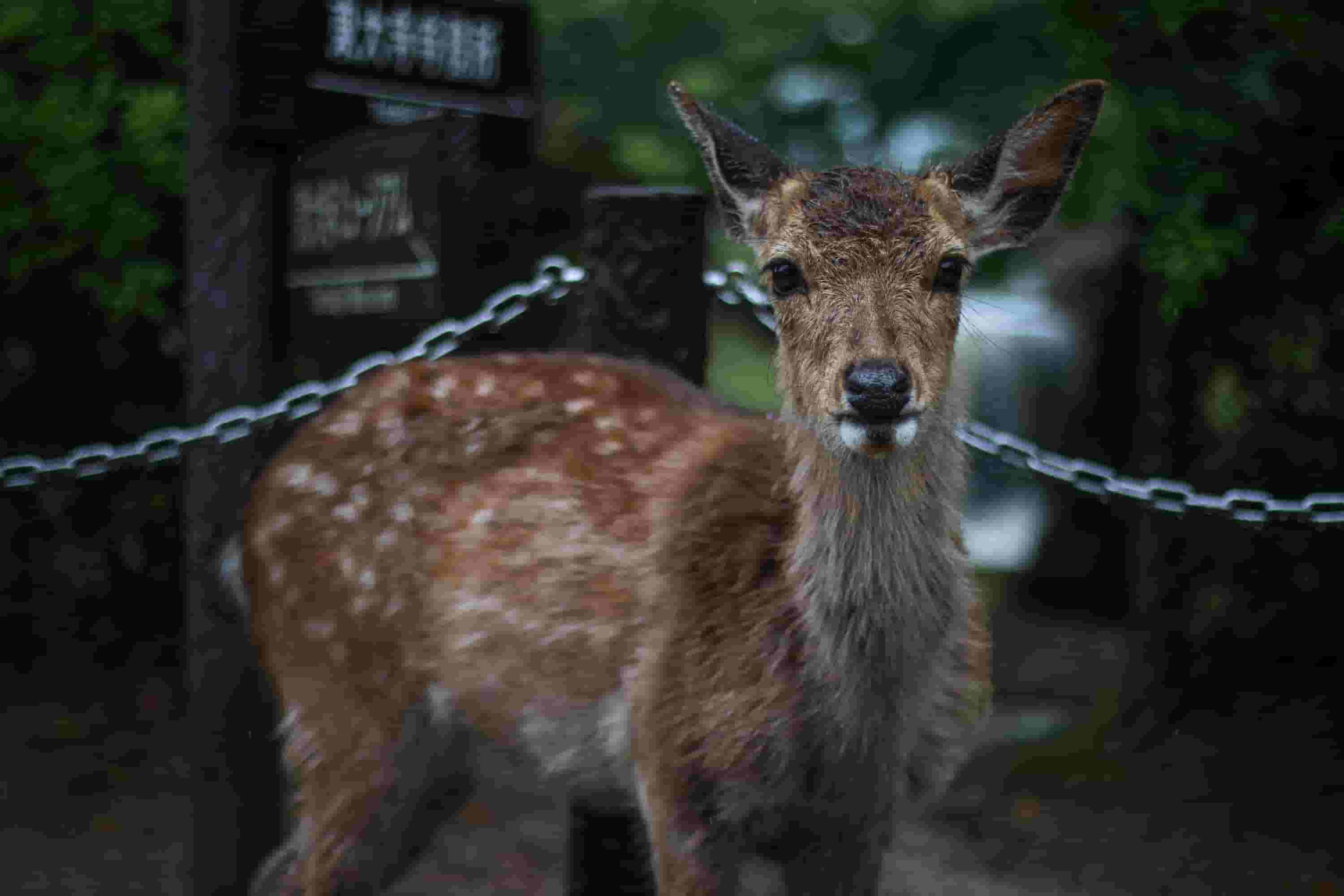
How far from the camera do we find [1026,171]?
3.23m

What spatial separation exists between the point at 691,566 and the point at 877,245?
2.67 ft

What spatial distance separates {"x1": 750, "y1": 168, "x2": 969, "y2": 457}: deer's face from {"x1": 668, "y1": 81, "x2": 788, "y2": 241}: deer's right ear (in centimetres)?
14

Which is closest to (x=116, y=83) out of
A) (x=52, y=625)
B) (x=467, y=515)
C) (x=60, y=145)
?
(x=60, y=145)

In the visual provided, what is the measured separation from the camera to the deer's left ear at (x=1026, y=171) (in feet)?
10.3

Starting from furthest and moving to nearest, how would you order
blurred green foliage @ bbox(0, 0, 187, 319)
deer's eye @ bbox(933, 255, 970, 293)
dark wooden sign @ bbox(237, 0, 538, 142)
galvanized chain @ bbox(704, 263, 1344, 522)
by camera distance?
blurred green foliage @ bbox(0, 0, 187, 319) → dark wooden sign @ bbox(237, 0, 538, 142) → galvanized chain @ bbox(704, 263, 1344, 522) → deer's eye @ bbox(933, 255, 970, 293)

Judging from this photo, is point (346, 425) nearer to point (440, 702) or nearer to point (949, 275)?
point (440, 702)

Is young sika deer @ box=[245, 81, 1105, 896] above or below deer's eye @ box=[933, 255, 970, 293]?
below

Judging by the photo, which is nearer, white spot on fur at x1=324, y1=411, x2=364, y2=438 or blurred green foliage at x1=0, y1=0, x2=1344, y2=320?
white spot on fur at x1=324, y1=411, x2=364, y2=438

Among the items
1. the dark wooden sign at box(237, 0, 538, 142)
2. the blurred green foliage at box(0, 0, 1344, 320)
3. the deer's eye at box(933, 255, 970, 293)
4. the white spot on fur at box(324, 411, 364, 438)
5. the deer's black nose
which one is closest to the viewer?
the deer's black nose

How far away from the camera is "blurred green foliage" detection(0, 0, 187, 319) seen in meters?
5.64

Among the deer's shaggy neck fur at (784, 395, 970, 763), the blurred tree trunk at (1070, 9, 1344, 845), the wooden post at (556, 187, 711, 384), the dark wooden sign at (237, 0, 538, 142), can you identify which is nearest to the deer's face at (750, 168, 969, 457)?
→ the deer's shaggy neck fur at (784, 395, 970, 763)

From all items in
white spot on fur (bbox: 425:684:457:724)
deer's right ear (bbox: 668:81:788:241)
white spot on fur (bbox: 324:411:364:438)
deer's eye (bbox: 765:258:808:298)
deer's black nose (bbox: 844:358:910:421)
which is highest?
deer's right ear (bbox: 668:81:788:241)

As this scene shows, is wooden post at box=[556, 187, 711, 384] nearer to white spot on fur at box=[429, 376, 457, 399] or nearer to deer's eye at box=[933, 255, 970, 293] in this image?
white spot on fur at box=[429, 376, 457, 399]

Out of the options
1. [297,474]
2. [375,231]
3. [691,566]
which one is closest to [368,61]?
[375,231]
